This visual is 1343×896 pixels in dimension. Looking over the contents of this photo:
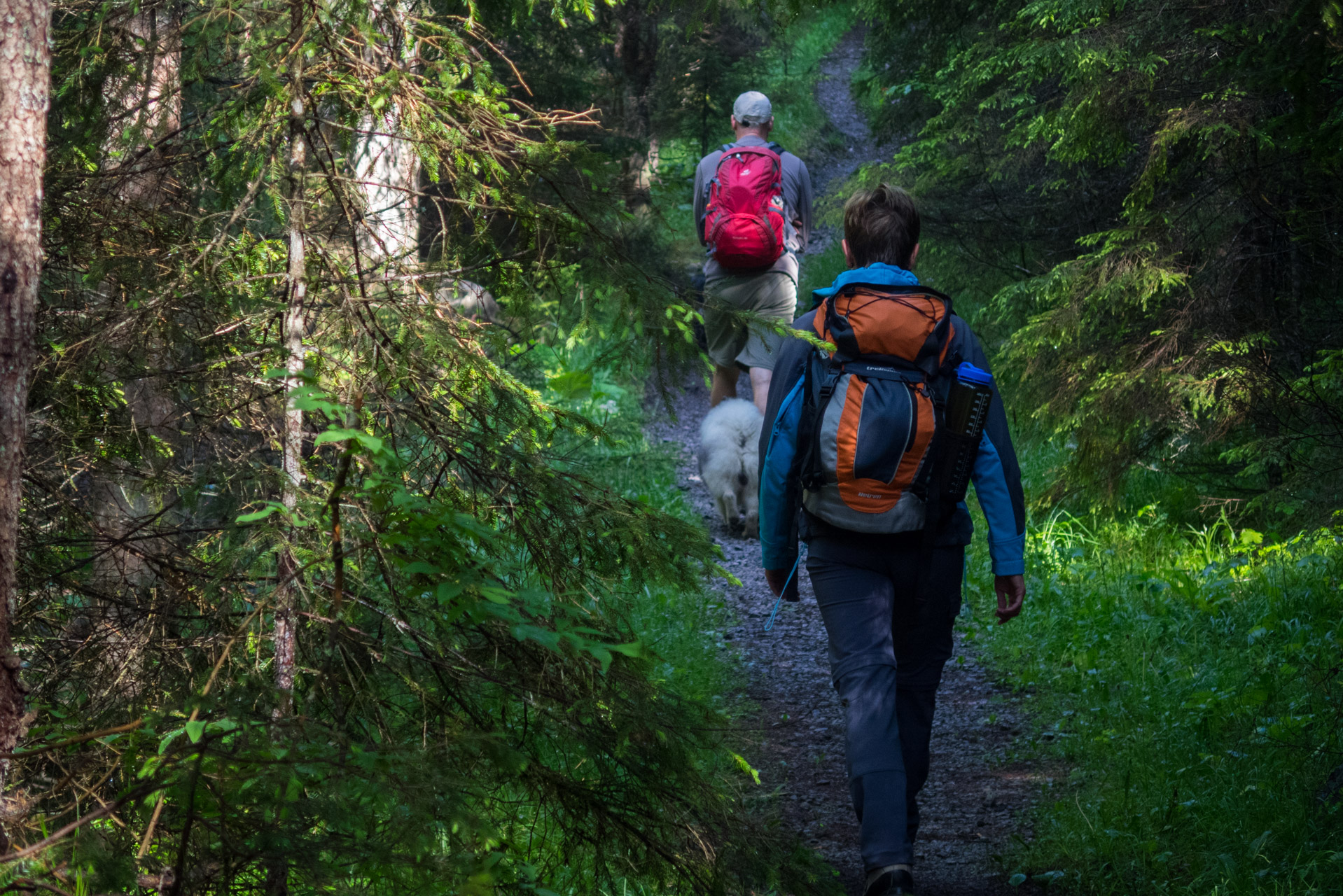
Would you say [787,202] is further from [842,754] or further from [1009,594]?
[1009,594]

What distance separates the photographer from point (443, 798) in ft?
7.11

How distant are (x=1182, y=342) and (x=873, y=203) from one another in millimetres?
4273

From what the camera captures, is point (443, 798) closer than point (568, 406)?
Yes

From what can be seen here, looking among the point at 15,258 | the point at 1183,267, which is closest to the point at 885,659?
the point at 15,258

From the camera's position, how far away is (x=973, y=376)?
11.1 ft

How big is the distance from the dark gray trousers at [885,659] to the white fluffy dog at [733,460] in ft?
14.6

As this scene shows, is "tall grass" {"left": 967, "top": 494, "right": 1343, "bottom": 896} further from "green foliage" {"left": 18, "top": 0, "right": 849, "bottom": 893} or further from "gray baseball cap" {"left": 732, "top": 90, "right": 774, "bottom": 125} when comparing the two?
"gray baseball cap" {"left": 732, "top": 90, "right": 774, "bottom": 125}

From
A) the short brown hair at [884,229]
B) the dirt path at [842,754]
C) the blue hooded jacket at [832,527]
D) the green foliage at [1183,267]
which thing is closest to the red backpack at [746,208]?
the green foliage at [1183,267]

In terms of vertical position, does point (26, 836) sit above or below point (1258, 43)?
below

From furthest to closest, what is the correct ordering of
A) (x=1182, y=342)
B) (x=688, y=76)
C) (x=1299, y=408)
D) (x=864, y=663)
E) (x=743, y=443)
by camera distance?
1. (x=688, y=76)
2. (x=743, y=443)
3. (x=1182, y=342)
4. (x=1299, y=408)
5. (x=864, y=663)

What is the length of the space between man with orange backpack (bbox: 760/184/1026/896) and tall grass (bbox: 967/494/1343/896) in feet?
2.87

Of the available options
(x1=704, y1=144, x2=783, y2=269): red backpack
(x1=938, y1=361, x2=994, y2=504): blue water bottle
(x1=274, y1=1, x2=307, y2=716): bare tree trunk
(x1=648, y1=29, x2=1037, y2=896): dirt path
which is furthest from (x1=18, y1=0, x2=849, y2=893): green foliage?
(x1=704, y1=144, x2=783, y2=269): red backpack

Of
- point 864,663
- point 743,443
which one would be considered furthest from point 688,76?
point 864,663

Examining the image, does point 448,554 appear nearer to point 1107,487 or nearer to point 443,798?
point 443,798
